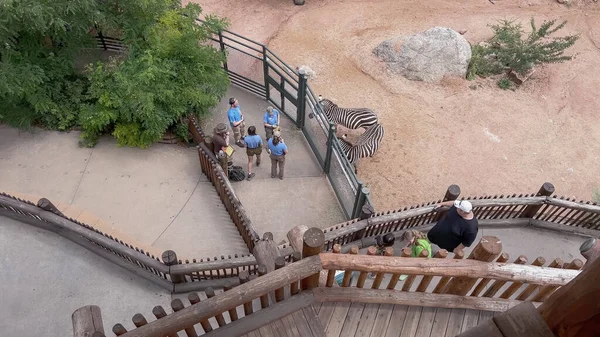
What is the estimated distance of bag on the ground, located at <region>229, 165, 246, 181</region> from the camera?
29.5 ft

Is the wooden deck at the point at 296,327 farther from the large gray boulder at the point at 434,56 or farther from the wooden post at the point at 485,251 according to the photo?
the large gray boulder at the point at 434,56

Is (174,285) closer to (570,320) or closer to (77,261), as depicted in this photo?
(77,261)

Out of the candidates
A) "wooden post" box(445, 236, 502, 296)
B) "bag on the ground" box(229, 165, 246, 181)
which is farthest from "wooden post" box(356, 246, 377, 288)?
"bag on the ground" box(229, 165, 246, 181)

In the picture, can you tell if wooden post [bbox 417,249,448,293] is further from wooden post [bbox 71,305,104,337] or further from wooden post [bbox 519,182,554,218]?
wooden post [bbox 519,182,554,218]

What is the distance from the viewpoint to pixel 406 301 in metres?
4.61

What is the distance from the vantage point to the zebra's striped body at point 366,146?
1138 centimetres

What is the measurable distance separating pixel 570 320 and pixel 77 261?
653 cm

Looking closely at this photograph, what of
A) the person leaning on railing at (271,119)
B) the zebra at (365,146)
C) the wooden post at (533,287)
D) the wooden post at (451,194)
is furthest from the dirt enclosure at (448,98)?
the wooden post at (533,287)

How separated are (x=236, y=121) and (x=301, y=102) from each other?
1616mm

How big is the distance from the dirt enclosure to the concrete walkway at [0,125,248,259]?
499 cm

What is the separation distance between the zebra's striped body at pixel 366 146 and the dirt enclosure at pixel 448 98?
77 cm

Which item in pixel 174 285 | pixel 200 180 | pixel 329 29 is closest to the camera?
pixel 174 285

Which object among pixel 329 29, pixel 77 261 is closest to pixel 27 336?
pixel 77 261

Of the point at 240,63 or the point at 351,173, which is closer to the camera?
the point at 351,173
